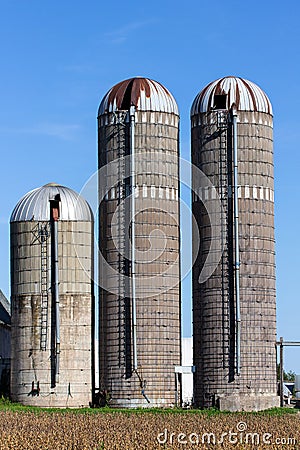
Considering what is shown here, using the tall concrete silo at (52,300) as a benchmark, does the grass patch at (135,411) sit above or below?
below

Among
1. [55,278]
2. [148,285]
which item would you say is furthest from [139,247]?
[55,278]

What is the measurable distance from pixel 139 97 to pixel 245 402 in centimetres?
1578

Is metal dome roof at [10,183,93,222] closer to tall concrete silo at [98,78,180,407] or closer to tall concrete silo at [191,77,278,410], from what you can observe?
tall concrete silo at [98,78,180,407]

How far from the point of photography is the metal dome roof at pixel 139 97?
57.9 meters

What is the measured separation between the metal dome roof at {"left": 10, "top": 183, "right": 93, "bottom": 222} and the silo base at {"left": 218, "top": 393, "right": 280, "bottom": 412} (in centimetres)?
1130

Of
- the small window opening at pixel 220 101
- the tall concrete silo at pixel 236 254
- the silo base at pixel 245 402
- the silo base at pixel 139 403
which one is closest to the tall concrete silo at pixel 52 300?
the silo base at pixel 139 403

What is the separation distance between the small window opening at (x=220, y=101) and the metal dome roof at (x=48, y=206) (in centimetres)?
815

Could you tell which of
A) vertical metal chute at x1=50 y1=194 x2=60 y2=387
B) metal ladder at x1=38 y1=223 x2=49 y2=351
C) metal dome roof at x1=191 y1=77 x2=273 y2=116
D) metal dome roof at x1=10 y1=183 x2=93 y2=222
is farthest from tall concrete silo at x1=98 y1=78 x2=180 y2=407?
metal ladder at x1=38 y1=223 x2=49 y2=351

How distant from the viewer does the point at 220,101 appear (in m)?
58.1

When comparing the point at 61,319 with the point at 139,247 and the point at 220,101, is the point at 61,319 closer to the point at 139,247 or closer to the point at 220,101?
the point at 139,247

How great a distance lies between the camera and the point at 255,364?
55906 mm

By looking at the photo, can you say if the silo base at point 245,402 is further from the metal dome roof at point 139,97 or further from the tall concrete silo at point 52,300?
the metal dome roof at point 139,97

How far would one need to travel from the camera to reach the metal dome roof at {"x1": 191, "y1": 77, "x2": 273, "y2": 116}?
5756 cm

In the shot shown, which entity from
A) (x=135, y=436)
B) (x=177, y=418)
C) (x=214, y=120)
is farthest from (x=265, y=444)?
(x=214, y=120)
